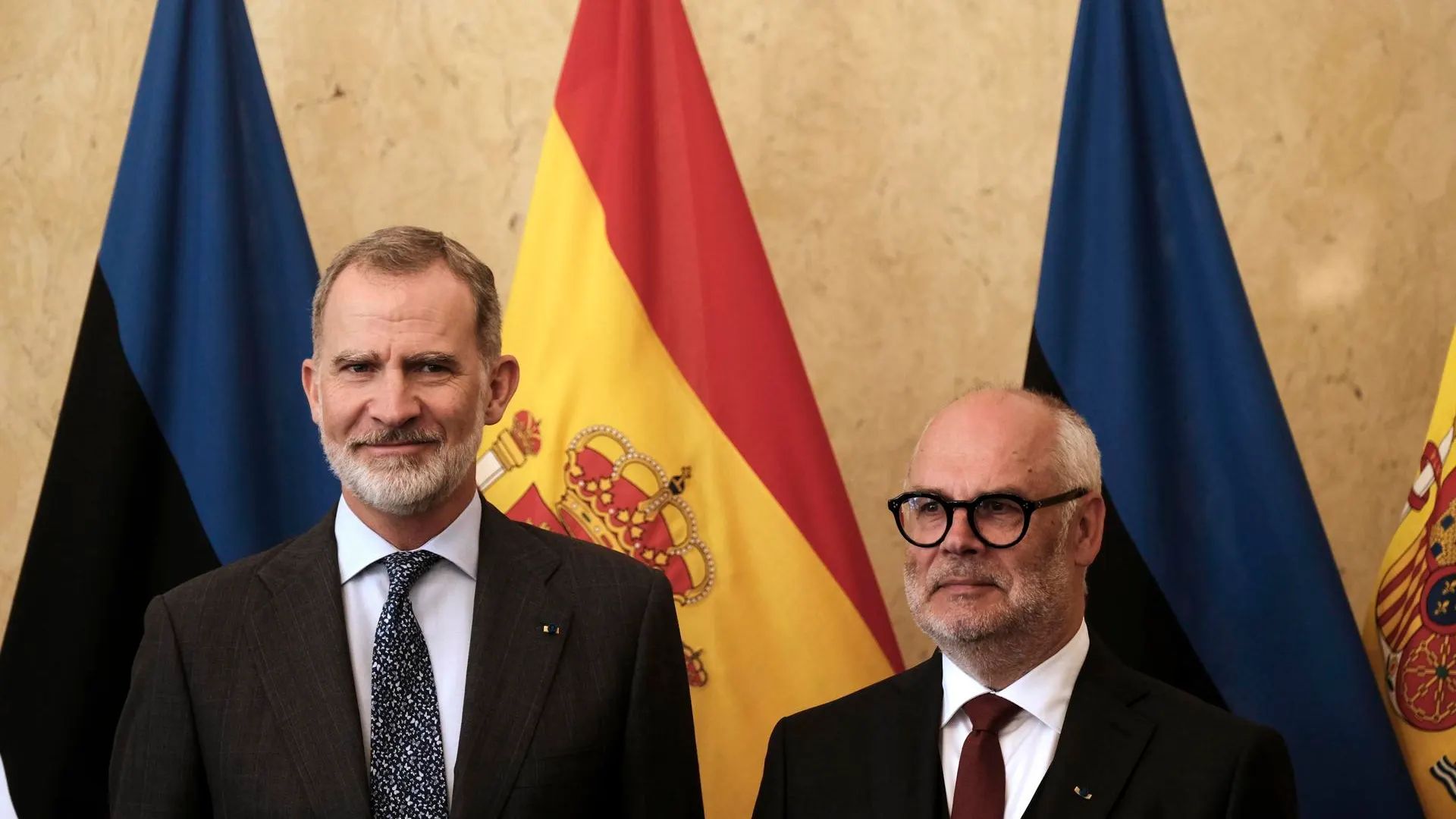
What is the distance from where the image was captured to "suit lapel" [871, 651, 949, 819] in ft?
6.48

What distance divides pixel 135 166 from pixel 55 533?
71cm

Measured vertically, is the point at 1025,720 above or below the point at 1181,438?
below

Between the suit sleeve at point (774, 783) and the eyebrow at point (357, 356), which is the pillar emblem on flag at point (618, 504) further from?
the eyebrow at point (357, 356)

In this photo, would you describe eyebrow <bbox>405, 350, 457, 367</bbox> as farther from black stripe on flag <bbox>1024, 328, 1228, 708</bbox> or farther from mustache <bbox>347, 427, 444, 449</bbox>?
black stripe on flag <bbox>1024, 328, 1228, 708</bbox>

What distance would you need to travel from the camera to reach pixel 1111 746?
6.43 feet

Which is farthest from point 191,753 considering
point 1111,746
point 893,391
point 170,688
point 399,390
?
point 893,391

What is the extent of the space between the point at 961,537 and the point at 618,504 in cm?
82

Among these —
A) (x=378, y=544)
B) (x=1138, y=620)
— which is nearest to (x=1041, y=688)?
(x=1138, y=620)

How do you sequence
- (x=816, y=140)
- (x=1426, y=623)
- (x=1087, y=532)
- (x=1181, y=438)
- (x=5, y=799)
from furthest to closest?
(x=816, y=140) → (x=1181, y=438) → (x=5, y=799) → (x=1426, y=623) → (x=1087, y=532)

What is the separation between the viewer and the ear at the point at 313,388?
2057 mm

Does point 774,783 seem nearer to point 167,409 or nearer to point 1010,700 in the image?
point 1010,700

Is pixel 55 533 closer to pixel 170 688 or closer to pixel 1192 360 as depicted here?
pixel 170 688

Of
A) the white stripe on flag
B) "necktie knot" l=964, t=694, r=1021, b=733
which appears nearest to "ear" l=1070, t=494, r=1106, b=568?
"necktie knot" l=964, t=694, r=1021, b=733

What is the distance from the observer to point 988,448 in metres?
2.05
